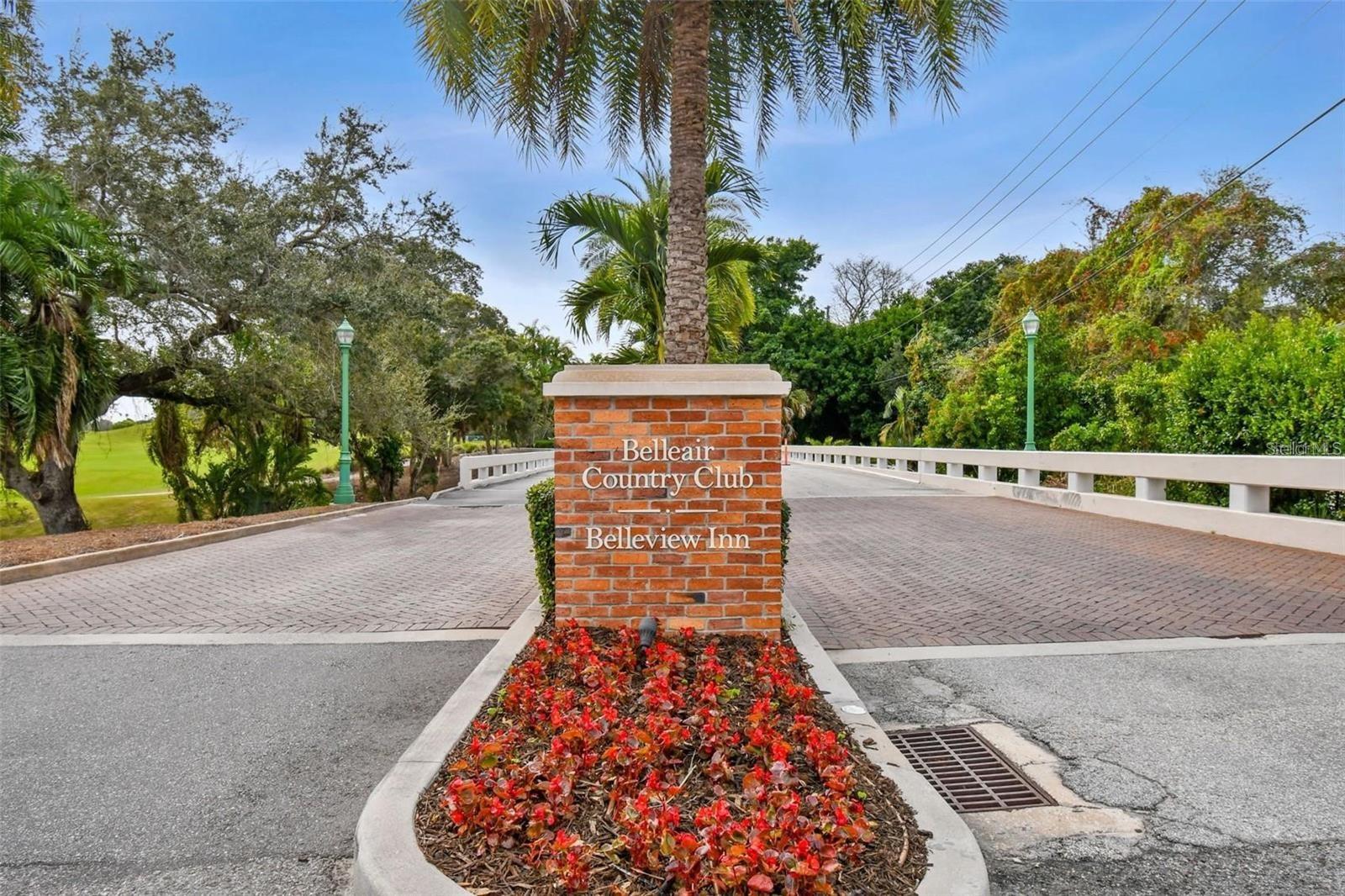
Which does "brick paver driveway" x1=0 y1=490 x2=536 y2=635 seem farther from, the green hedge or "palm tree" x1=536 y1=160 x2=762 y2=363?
"palm tree" x1=536 y1=160 x2=762 y2=363

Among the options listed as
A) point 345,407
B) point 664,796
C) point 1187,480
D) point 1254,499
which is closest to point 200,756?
point 664,796

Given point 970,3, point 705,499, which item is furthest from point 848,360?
point 705,499

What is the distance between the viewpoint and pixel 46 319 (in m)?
10.9

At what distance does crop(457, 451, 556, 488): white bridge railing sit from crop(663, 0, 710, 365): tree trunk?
48.9 feet

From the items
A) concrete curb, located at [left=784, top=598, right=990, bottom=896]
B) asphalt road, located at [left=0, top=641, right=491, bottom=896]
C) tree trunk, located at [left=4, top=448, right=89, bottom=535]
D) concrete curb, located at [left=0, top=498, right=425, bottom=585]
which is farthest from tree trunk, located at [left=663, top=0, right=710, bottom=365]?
tree trunk, located at [left=4, top=448, right=89, bottom=535]

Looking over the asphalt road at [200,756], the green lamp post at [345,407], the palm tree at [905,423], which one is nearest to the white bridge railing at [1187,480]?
the asphalt road at [200,756]

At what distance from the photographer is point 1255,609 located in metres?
5.89

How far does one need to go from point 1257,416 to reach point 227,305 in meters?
17.3

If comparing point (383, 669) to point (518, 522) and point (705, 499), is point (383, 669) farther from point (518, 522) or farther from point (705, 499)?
point (518, 522)

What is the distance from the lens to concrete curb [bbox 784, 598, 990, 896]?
7.30 ft

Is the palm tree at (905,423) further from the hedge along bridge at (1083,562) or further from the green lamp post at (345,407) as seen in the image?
the green lamp post at (345,407)

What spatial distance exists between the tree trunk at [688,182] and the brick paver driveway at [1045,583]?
2.57m

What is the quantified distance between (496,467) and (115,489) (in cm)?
1633

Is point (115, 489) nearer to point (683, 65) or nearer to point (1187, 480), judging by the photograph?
point (683, 65)
